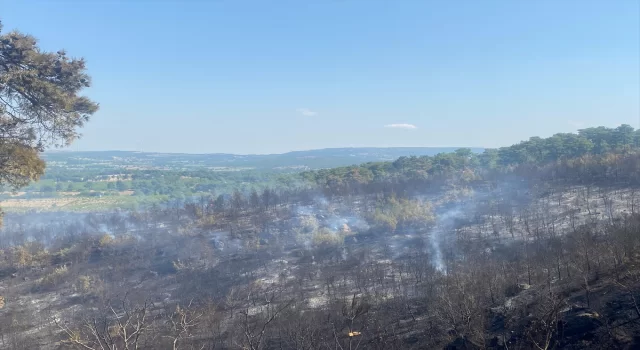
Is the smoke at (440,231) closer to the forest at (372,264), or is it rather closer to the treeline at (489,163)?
the forest at (372,264)

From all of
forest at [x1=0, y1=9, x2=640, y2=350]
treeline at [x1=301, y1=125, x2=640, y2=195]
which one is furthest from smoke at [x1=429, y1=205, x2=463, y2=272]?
treeline at [x1=301, y1=125, x2=640, y2=195]

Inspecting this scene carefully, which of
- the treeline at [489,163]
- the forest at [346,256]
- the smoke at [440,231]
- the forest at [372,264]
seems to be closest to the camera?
the forest at [346,256]

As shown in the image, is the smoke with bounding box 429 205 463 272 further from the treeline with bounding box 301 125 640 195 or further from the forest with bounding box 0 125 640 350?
the treeline with bounding box 301 125 640 195

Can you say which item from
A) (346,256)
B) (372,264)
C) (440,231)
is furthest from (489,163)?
(372,264)

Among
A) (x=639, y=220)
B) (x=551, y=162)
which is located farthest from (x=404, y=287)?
(x=551, y=162)

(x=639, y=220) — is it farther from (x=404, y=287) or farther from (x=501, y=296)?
(x=404, y=287)

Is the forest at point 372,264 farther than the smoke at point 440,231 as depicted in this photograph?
No

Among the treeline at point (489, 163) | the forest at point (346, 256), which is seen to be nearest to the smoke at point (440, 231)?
the forest at point (346, 256)

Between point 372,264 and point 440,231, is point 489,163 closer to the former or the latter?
point 440,231

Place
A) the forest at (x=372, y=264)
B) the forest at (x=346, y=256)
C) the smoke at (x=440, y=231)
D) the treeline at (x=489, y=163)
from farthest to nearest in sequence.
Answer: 1. the treeline at (x=489, y=163)
2. the smoke at (x=440, y=231)
3. the forest at (x=372, y=264)
4. the forest at (x=346, y=256)
